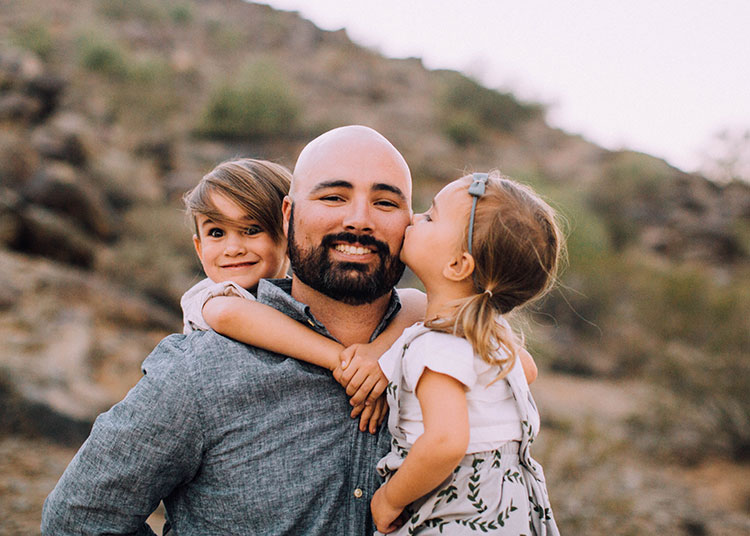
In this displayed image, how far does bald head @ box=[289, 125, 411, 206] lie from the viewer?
2191mm

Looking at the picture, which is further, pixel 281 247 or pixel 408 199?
pixel 281 247

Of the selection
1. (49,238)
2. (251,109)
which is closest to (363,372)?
(49,238)

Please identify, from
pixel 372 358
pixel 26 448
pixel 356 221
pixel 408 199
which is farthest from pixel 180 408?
pixel 26 448

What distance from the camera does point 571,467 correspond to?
7203mm

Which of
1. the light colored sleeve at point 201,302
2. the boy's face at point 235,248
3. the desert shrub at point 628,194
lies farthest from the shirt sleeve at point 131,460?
the desert shrub at point 628,194

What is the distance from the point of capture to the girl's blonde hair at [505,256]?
1.92 meters

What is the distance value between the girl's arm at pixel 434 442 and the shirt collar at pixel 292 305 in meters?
0.51

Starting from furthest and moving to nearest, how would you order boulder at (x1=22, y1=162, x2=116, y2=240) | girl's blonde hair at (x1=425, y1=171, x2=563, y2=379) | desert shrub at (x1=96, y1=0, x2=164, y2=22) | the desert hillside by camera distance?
desert shrub at (x1=96, y1=0, x2=164, y2=22) < boulder at (x1=22, y1=162, x2=116, y2=240) < the desert hillside < girl's blonde hair at (x1=425, y1=171, x2=563, y2=379)

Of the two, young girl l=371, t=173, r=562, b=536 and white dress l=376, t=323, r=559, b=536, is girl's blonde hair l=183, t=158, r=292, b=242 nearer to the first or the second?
young girl l=371, t=173, r=562, b=536

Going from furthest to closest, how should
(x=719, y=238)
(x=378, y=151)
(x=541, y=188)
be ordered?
(x=719, y=238), (x=541, y=188), (x=378, y=151)

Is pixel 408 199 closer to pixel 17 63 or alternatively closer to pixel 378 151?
pixel 378 151

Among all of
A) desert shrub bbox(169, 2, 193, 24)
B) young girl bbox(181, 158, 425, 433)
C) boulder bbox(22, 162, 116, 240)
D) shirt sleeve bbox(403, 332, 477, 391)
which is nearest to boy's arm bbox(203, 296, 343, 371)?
young girl bbox(181, 158, 425, 433)

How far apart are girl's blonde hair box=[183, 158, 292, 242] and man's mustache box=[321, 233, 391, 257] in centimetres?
82

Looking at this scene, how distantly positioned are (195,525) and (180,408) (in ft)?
1.25
